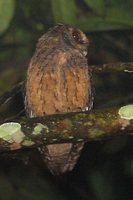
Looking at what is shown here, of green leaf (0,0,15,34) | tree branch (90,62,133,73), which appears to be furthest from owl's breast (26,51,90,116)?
green leaf (0,0,15,34)

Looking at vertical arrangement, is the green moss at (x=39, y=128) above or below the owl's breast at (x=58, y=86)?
above

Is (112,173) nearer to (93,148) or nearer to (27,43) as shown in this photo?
(93,148)

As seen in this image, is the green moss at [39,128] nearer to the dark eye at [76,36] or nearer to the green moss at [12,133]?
the green moss at [12,133]

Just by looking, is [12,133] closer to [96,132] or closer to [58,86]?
[96,132]

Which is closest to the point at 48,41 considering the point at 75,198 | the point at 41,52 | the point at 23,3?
the point at 41,52

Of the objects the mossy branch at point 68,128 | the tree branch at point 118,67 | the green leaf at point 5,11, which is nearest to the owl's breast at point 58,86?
the tree branch at point 118,67

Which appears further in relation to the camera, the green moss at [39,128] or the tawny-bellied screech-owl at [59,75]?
the tawny-bellied screech-owl at [59,75]

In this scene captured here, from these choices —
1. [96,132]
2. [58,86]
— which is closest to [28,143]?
[96,132]
